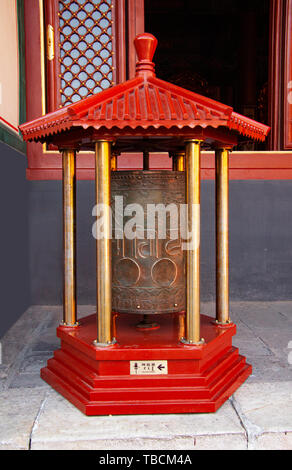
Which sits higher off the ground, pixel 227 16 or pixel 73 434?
pixel 227 16

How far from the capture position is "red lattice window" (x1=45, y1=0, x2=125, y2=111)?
5152 mm

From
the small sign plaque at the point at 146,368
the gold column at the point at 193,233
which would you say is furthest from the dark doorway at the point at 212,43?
the small sign plaque at the point at 146,368

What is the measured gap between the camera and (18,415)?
2.57 metres

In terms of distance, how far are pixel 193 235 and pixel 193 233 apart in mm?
13

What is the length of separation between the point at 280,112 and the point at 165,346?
3881 mm

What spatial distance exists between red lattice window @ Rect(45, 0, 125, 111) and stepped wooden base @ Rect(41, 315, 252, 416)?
3.41 m

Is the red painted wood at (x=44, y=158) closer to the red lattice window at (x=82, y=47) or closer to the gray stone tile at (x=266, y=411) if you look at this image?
the red lattice window at (x=82, y=47)

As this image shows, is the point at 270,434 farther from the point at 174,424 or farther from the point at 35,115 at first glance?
the point at 35,115

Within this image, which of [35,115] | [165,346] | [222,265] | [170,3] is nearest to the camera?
[165,346]

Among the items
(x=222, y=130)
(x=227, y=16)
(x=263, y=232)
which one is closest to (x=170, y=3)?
(x=227, y=16)

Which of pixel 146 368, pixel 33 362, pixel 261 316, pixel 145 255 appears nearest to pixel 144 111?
pixel 145 255

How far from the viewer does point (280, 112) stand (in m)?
5.46

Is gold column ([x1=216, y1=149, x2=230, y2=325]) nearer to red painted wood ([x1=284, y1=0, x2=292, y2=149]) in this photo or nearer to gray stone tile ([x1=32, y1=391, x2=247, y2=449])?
gray stone tile ([x1=32, y1=391, x2=247, y2=449])

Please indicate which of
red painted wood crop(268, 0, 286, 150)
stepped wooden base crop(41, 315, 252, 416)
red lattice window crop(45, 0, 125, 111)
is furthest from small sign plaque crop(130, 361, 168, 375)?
red painted wood crop(268, 0, 286, 150)
